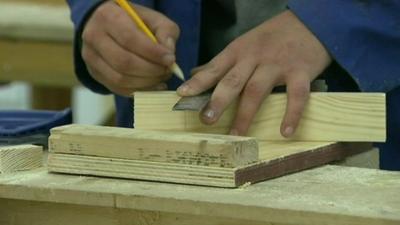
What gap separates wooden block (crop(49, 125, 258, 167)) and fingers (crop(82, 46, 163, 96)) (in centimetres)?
30

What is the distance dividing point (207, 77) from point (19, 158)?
28cm

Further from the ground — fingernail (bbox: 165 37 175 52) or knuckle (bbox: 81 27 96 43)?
knuckle (bbox: 81 27 96 43)

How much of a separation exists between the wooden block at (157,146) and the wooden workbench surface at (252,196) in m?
0.03

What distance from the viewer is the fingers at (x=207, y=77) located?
1310mm

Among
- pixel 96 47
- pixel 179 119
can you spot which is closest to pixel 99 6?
pixel 96 47

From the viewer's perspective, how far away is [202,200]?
102cm

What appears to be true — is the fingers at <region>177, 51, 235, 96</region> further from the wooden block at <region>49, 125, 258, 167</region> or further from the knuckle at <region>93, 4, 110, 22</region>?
the knuckle at <region>93, 4, 110, 22</region>

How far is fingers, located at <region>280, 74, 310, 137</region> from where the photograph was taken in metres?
1.30

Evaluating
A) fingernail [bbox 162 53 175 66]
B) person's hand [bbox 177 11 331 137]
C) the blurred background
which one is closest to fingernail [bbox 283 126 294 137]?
person's hand [bbox 177 11 331 137]

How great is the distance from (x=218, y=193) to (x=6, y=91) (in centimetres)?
431

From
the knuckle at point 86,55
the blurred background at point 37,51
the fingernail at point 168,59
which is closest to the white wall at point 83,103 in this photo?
the blurred background at point 37,51

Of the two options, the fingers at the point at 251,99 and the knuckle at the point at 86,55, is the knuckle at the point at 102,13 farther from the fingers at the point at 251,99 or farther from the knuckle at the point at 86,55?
the fingers at the point at 251,99

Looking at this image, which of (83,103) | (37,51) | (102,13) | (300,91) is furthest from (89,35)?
(83,103)

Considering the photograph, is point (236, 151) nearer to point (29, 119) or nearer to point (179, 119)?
point (179, 119)
